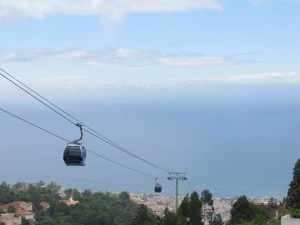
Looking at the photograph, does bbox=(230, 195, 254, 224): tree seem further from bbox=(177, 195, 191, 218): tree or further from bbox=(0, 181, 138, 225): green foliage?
bbox=(0, 181, 138, 225): green foliage

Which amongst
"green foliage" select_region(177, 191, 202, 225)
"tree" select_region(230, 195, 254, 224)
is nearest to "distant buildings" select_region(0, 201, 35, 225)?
"green foliage" select_region(177, 191, 202, 225)

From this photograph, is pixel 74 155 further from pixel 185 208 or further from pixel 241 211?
pixel 241 211

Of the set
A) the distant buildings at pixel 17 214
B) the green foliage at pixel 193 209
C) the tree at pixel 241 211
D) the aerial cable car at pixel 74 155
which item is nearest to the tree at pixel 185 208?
the green foliage at pixel 193 209

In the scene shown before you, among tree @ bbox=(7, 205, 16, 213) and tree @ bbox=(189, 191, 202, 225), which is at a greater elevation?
tree @ bbox=(7, 205, 16, 213)

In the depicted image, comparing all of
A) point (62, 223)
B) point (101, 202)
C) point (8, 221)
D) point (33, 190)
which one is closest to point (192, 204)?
point (62, 223)

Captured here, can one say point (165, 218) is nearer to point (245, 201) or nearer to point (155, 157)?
point (245, 201)

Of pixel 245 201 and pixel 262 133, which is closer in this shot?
pixel 245 201

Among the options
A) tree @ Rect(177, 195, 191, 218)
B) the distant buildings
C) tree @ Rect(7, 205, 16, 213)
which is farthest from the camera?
tree @ Rect(7, 205, 16, 213)

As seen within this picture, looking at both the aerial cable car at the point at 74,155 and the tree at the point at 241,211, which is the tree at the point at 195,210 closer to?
the tree at the point at 241,211

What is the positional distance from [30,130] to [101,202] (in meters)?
149

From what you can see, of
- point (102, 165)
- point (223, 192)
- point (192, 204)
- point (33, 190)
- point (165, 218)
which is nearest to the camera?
point (165, 218)

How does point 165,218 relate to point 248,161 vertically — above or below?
below

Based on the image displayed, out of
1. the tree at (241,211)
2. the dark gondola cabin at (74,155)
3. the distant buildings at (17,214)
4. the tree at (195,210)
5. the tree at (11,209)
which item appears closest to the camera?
the dark gondola cabin at (74,155)

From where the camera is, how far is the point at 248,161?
10600cm
